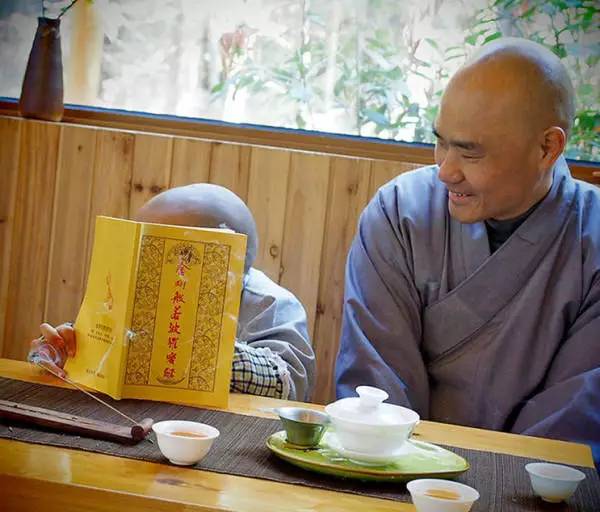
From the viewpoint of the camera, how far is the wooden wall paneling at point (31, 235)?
2871mm

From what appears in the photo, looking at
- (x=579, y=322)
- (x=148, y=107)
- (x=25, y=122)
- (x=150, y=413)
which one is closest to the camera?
(x=150, y=413)

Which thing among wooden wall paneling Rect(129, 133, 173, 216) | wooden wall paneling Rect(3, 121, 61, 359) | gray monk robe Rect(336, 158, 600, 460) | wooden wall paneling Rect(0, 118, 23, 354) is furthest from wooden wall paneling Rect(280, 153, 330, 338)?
wooden wall paneling Rect(0, 118, 23, 354)

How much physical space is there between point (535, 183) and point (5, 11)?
1770 mm

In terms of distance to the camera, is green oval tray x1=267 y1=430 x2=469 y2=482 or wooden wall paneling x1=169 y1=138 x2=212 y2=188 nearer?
green oval tray x1=267 y1=430 x2=469 y2=482

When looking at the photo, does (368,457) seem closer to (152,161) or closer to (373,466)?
(373,466)

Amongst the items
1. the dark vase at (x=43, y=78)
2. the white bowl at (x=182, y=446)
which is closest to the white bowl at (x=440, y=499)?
the white bowl at (x=182, y=446)

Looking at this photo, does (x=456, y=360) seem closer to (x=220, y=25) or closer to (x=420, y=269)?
(x=420, y=269)

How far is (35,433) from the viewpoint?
4.58 feet

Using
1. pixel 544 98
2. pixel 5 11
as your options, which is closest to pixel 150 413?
pixel 544 98

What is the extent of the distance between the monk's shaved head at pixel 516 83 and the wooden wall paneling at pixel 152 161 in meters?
0.92

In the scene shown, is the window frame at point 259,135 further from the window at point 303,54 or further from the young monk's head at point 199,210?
the young monk's head at point 199,210

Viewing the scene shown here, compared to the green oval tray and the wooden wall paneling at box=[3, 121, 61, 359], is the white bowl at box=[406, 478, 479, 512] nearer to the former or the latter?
the green oval tray

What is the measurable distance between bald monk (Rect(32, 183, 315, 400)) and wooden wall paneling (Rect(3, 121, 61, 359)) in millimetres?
872

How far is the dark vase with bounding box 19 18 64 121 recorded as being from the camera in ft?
9.59
